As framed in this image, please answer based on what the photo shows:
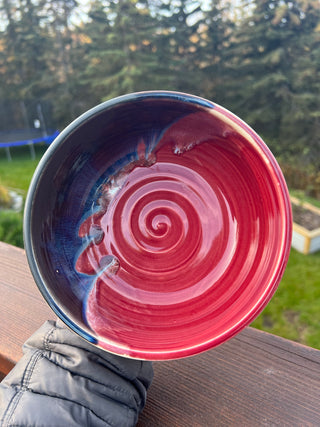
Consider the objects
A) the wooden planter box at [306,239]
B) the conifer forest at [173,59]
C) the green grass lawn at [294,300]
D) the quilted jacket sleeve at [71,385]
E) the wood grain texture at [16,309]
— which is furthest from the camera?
the conifer forest at [173,59]

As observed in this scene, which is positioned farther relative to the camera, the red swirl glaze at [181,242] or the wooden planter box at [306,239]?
the wooden planter box at [306,239]

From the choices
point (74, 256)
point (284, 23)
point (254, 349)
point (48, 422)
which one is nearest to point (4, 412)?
point (48, 422)

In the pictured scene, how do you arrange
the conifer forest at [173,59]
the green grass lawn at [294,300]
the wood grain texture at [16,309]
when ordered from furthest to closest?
the conifer forest at [173,59]
the green grass lawn at [294,300]
the wood grain texture at [16,309]

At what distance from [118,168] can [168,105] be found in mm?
146

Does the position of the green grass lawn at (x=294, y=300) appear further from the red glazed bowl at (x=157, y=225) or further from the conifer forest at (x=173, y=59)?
the conifer forest at (x=173, y=59)

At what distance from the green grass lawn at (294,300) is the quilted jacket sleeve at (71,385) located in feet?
6.78

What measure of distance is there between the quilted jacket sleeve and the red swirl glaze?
4 centimetres

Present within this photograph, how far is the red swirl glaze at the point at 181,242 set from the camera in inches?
16.3

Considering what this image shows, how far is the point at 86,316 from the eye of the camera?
425 millimetres

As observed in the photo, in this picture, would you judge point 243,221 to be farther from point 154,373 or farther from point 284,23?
point 284,23

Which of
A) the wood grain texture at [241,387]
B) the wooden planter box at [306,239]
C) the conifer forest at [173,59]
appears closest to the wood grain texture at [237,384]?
the wood grain texture at [241,387]

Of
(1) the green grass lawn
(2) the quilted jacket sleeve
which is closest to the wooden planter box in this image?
(1) the green grass lawn

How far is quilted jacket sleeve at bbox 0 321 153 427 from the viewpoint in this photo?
0.36 metres

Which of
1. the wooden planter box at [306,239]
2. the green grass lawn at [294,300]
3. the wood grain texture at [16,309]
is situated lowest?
the green grass lawn at [294,300]
